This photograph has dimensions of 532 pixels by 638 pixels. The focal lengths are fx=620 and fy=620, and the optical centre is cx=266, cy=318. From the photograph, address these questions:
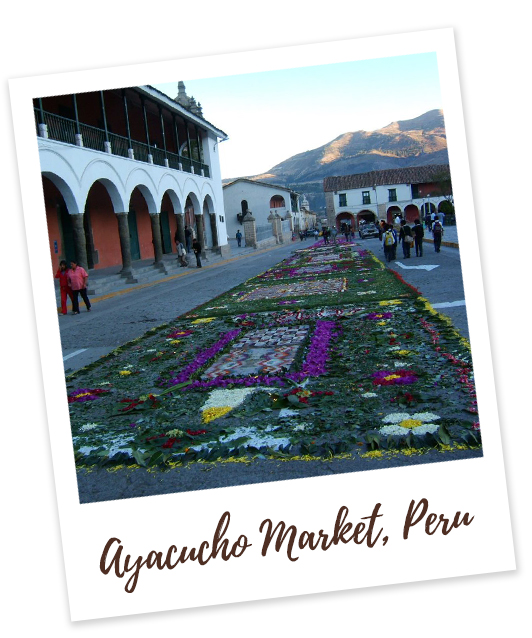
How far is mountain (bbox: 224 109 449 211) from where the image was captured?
5157 inches

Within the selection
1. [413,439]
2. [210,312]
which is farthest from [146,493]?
[210,312]

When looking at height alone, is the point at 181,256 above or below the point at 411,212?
below

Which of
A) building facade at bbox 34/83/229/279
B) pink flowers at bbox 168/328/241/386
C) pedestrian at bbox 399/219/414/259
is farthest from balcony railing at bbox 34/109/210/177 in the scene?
pedestrian at bbox 399/219/414/259

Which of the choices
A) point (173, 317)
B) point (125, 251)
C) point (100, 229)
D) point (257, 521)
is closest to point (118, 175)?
point (125, 251)

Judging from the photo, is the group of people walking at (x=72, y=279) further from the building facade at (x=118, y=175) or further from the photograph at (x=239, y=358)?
the building facade at (x=118, y=175)

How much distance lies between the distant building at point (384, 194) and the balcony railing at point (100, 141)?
3602cm

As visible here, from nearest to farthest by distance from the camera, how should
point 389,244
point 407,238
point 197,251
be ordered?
point 389,244, point 407,238, point 197,251

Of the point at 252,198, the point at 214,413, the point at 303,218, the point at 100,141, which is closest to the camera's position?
the point at 214,413

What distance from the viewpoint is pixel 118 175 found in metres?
19.3

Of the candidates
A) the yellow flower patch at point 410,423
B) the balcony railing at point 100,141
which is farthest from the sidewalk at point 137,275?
the yellow flower patch at point 410,423

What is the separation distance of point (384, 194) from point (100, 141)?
157 ft

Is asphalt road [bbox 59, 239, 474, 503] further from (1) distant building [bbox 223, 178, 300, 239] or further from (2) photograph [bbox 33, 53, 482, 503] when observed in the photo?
(1) distant building [bbox 223, 178, 300, 239]

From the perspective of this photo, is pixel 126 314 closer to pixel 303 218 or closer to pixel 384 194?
pixel 384 194

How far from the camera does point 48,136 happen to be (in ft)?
49.5
